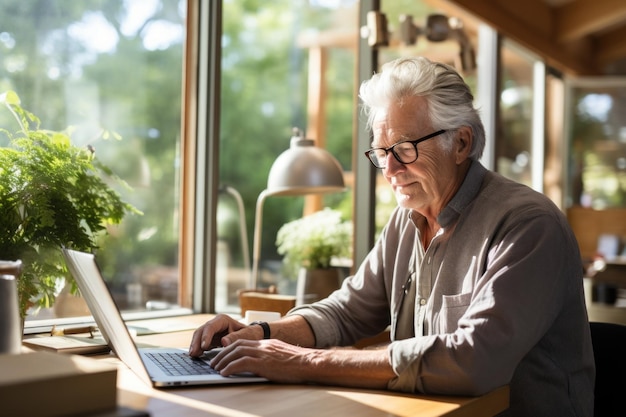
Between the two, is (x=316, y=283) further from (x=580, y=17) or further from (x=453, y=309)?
(x=580, y=17)

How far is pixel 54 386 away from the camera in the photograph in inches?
43.5

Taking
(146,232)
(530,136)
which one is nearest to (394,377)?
(146,232)

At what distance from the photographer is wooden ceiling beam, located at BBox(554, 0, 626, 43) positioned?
6.79 m

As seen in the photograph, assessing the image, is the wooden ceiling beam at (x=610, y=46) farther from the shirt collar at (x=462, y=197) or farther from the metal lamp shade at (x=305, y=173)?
the shirt collar at (x=462, y=197)

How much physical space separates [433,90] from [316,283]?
44.8 inches

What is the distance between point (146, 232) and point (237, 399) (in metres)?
1.44

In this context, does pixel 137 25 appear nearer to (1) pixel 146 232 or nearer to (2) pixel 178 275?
(1) pixel 146 232

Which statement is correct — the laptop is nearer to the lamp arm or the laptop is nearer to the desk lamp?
the desk lamp

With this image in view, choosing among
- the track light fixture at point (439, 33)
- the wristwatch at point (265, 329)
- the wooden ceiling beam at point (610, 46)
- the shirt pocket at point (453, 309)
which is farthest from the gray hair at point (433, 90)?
the wooden ceiling beam at point (610, 46)

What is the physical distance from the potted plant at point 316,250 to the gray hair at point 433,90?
1.04 m

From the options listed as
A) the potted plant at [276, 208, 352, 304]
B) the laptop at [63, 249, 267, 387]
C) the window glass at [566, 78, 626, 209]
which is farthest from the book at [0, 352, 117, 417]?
the window glass at [566, 78, 626, 209]

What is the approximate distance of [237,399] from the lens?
144cm

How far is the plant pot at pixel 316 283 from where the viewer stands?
113 inches

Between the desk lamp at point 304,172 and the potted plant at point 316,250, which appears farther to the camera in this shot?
the potted plant at point 316,250
